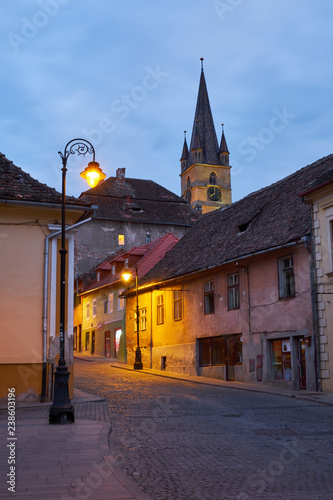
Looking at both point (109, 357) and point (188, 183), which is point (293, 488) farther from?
point (188, 183)

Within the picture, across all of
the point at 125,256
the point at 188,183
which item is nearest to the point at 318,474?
the point at 125,256

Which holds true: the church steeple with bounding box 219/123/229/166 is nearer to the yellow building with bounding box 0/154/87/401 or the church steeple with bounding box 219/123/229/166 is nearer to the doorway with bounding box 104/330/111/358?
the doorway with bounding box 104/330/111/358

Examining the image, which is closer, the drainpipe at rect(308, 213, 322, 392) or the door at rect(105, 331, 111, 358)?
the drainpipe at rect(308, 213, 322, 392)

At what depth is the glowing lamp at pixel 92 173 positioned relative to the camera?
13773 mm

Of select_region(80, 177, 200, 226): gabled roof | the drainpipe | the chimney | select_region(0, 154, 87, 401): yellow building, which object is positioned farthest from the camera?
the chimney

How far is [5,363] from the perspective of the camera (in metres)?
16.4

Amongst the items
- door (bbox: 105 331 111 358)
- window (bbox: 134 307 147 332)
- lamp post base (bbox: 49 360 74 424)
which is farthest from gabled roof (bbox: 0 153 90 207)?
door (bbox: 105 331 111 358)

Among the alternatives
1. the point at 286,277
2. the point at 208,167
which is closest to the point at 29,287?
the point at 286,277

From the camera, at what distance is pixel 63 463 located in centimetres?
782

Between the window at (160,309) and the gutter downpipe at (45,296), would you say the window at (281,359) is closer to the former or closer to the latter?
the gutter downpipe at (45,296)

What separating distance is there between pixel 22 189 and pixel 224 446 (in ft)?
34.5

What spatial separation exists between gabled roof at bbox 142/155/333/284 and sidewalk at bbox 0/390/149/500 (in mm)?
12744

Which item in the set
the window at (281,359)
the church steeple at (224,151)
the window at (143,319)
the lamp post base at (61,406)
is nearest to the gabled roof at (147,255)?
the window at (143,319)

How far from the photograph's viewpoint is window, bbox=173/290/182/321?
30.9 metres
